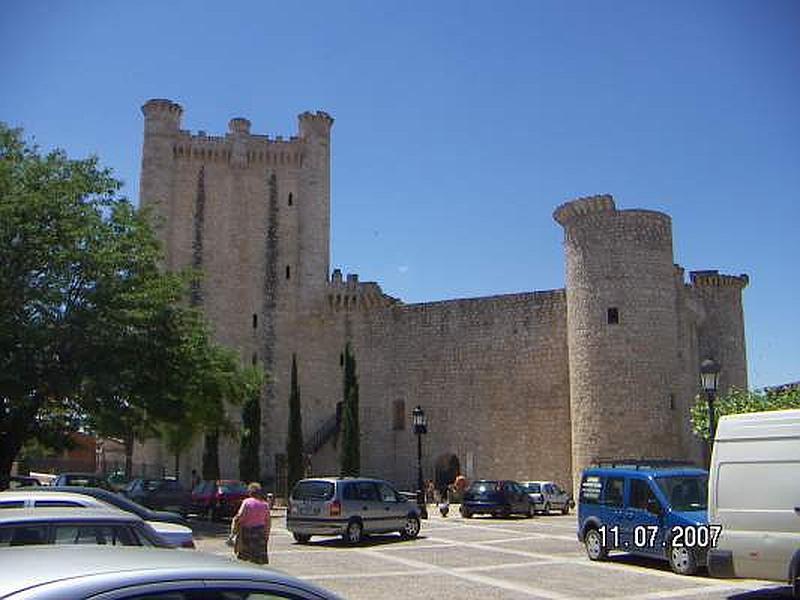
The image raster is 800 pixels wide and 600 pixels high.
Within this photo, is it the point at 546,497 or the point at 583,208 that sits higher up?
the point at 583,208

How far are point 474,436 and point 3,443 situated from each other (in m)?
21.5

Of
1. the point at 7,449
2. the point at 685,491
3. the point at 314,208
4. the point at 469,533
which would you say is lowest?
the point at 469,533

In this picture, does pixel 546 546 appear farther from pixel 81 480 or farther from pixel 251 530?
pixel 81 480

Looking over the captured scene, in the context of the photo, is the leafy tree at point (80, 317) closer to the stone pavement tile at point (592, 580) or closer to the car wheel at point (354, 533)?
the car wheel at point (354, 533)

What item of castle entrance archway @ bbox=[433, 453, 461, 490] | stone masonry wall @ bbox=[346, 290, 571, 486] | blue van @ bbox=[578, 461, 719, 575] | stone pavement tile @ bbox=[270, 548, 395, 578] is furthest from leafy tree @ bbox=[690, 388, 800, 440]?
castle entrance archway @ bbox=[433, 453, 461, 490]

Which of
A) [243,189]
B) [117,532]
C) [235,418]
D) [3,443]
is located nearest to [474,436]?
[235,418]

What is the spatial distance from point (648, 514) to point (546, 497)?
52.5 feet

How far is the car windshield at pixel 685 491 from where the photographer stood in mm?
13906

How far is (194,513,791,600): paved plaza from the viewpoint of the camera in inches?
450

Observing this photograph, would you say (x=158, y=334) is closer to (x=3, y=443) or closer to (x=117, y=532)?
(x=3, y=443)

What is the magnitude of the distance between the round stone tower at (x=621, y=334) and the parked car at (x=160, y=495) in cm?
1606

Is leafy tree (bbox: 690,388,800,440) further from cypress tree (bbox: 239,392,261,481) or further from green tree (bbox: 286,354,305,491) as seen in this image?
cypress tree (bbox: 239,392,261,481)

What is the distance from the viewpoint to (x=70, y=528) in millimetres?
7066
